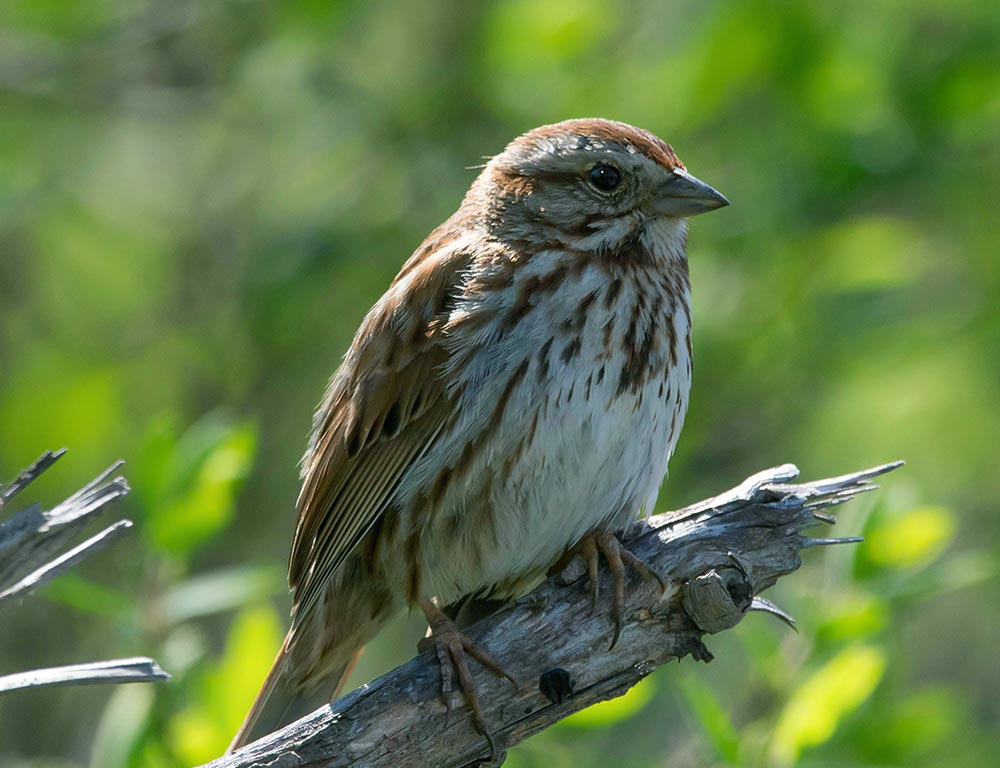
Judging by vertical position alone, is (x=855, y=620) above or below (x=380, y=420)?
below

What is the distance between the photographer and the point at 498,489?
3.92 meters

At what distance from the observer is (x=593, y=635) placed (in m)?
3.51

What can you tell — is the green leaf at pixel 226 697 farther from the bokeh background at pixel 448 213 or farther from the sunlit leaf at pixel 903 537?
the sunlit leaf at pixel 903 537

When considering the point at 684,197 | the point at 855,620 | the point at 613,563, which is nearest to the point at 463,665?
the point at 613,563

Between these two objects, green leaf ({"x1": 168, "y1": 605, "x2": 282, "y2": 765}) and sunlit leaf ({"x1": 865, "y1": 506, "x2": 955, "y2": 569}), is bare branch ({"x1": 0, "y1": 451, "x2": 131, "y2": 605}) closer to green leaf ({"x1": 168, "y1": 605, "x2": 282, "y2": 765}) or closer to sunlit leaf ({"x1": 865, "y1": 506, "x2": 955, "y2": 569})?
green leaf ({"x1": 168, "y1": 605, "x2": 282, "y2": 765})

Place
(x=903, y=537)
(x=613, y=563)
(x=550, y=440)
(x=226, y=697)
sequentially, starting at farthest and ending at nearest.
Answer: (x=903, y=537)
(x=226, y=697)
(x=550, y=440)
(x=613, y=563)

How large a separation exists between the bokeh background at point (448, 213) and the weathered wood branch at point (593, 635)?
114 cm

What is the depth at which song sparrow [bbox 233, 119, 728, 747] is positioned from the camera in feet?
12.8

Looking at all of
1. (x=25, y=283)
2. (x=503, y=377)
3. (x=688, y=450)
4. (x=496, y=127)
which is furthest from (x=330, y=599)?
(x=25, y=283)

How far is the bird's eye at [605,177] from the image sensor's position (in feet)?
13.6

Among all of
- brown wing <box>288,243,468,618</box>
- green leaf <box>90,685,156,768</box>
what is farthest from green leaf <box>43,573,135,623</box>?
brown wing <box>288,243,468,618</box>

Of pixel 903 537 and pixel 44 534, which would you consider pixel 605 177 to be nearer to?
pixel 903 537

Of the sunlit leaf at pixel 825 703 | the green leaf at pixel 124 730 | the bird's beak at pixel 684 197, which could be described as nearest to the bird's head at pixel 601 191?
the bird's beak at pixel 684 197

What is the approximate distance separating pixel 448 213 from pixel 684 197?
2250 mm
